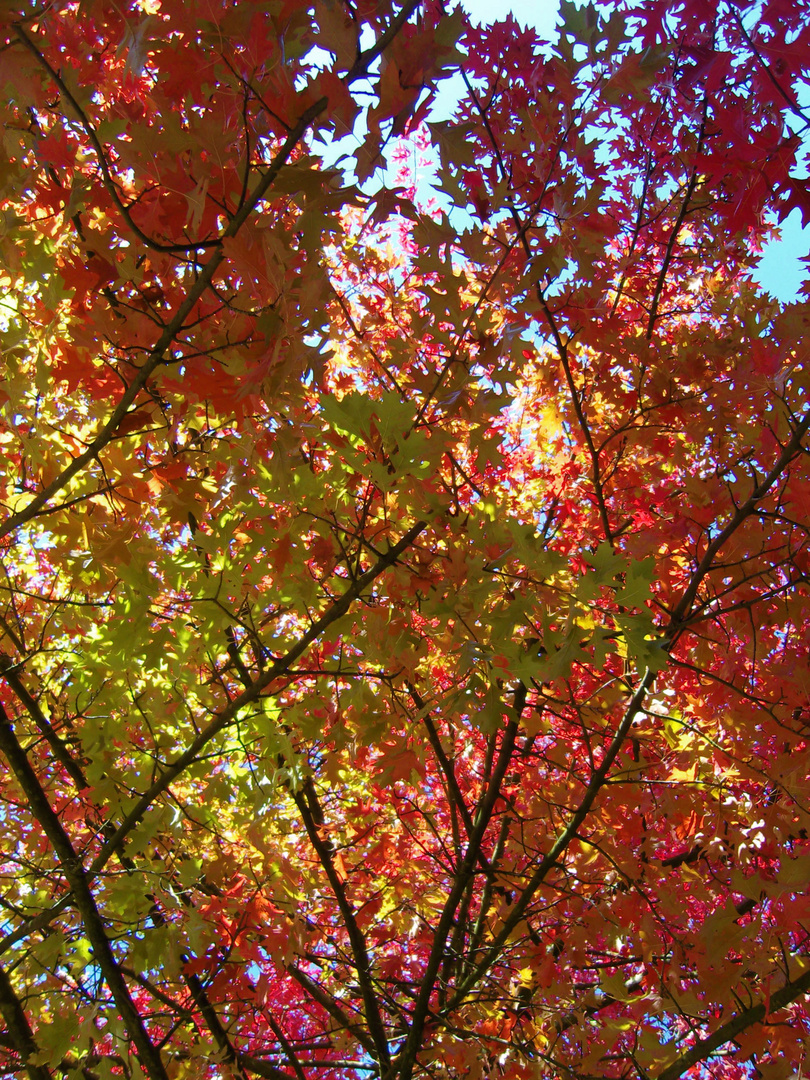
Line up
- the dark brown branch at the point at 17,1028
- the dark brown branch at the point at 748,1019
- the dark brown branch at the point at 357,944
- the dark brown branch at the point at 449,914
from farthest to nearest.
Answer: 1. the dark brown branch at the point at 357,944
2. the dark brown branch at the point at 449,914
3. the dark brown branch at the point at 17,1028
4. the dark brown branch at the point at 748,1019

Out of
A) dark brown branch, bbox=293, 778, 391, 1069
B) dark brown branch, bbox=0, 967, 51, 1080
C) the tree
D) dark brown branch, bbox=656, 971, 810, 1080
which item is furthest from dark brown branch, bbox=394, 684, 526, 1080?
dark brown branch, bbox=0, 967, 51, 1080

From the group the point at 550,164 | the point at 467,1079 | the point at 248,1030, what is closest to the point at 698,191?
the point at 550,164

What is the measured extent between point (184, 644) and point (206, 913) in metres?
1.26

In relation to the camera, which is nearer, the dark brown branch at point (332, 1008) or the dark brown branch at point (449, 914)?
the dark brown branch at point (449, 914)

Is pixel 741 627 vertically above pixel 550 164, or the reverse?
pixel 550 164

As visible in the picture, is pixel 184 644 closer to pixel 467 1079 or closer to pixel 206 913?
pixel 206 913

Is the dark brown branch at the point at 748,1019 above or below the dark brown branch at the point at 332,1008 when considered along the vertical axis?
below

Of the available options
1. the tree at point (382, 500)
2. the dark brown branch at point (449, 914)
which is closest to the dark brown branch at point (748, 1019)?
the tree at point (382, 500)

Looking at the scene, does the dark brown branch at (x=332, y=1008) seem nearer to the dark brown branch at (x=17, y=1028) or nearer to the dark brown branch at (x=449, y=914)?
the dark brown branch at (x=449, y=914)

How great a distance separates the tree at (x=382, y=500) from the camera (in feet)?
4.96

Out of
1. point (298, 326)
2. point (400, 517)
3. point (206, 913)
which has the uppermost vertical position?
point (400, 517)

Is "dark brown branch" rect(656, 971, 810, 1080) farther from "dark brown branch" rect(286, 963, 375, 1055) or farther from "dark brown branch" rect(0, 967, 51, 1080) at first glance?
"dark brown branch" rect(0, 967, 51, 1080)

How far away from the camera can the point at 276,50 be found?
4.40 ft

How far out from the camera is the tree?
1.51 metres
